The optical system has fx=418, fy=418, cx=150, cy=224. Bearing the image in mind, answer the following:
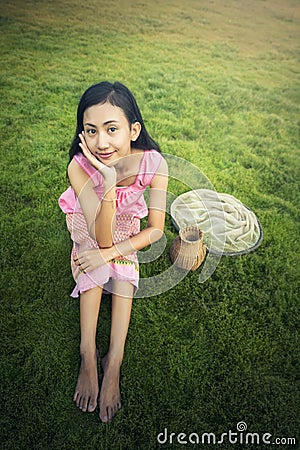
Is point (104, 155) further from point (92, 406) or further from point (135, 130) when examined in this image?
point (92, 406)

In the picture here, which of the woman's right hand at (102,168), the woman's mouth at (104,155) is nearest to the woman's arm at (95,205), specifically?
the woman's right hand at (102,168)

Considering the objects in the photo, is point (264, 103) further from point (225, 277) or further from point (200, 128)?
point (225, 277)

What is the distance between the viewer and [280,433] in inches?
57.4

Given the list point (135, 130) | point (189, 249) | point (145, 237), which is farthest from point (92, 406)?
point (135, 130)

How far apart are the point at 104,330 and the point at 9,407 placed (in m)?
0.44

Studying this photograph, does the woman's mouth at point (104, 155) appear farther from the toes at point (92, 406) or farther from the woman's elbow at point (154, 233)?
the toes at point (92, 406)

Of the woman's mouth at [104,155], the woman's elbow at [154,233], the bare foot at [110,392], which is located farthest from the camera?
the woman's elbow at [154,233]

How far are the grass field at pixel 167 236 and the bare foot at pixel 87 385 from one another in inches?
1.4

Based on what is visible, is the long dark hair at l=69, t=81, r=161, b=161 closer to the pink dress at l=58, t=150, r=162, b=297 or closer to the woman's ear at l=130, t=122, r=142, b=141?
the woman's ear at l=130, t=122, r=142, b=141

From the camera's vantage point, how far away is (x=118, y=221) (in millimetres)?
1753

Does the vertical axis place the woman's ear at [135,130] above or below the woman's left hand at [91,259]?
above

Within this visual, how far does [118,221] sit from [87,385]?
Result: 65cm

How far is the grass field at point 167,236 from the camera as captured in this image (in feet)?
4.84

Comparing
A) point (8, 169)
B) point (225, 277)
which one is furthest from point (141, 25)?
point (225, 277)
